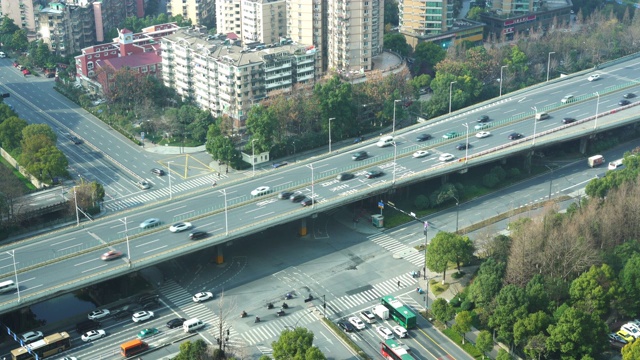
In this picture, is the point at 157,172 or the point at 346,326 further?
the point at 157,172

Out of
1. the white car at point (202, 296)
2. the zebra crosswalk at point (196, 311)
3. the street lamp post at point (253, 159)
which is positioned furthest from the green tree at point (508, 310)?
the street lamp post at point (253, 159)

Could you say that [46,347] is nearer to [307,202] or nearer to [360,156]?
[307,202]

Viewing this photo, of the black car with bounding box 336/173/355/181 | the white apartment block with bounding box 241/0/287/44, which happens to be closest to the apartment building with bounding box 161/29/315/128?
the white apartment block with bounding box 241/0/287/44

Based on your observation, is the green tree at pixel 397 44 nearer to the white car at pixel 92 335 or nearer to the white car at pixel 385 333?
the white car at pixel 385 333

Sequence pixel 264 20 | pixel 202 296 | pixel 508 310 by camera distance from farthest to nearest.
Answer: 1. pixel 264 20
2. pixel 202 296
3. pixel 508 310

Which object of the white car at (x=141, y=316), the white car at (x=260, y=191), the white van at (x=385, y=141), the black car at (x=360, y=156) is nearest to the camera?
the white car at (x=141, y=316)

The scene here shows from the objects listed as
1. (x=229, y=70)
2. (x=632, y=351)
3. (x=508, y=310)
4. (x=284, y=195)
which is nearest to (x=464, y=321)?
(x=508, y=310)

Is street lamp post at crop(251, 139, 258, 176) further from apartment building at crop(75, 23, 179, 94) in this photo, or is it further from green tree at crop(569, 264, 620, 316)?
green tree at crop(569, 264, 620, 316)
